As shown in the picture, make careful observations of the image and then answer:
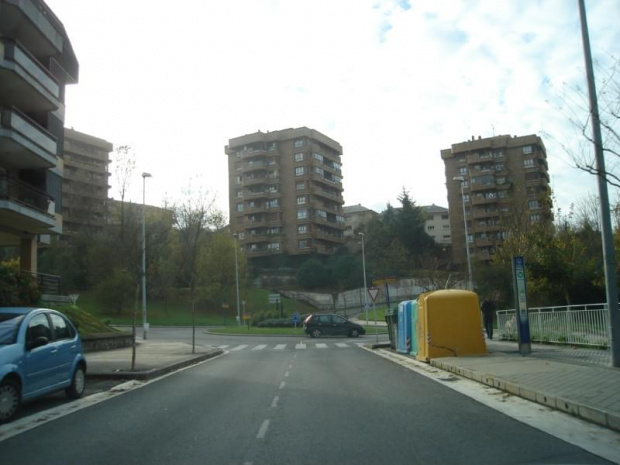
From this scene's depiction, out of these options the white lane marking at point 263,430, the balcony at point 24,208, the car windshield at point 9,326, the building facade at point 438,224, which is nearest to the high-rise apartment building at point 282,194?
the building facade at point 438,224

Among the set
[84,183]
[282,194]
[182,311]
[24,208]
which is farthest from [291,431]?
[282,194]

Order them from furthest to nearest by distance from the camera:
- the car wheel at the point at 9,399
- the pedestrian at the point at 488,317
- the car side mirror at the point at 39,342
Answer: the pedestrian at the point at 488,317, the car side mirror at the point at 39,342, the car wheel at the point at 9,399

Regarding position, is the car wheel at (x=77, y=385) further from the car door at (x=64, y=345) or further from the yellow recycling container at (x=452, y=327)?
the yellow recycling container at (x=452, y=327)

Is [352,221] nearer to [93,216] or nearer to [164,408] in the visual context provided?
[93,216]

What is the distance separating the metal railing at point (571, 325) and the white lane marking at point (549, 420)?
5.94m

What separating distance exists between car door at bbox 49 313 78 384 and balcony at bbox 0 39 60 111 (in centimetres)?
1599

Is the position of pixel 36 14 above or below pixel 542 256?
above

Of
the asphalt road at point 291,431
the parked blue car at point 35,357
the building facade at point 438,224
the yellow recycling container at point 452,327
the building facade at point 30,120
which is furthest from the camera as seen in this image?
the building facade at point 438,224

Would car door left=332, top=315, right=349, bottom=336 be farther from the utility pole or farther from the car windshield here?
the car windshield

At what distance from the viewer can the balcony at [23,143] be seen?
2273 centimetres

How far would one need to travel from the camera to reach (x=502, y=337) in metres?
23.8

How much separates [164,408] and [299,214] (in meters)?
76.4

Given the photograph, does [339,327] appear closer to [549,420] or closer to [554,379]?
[554,379]

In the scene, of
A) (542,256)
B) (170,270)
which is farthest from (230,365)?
(170,270)
